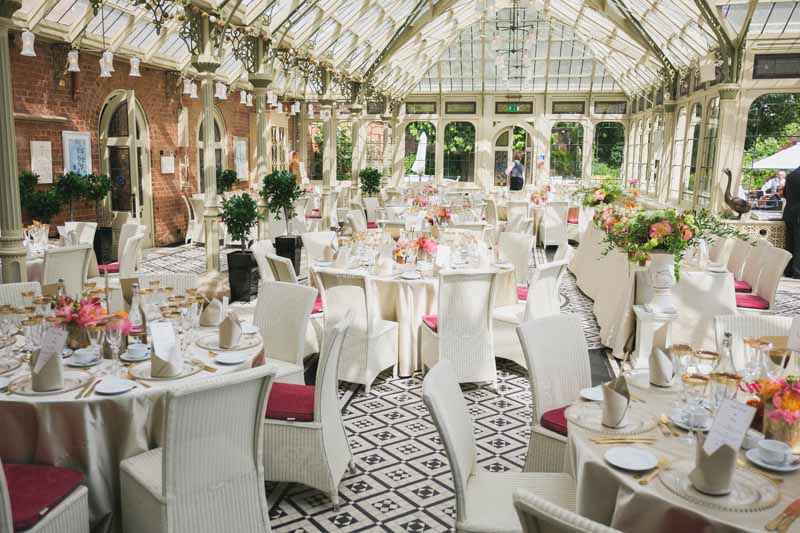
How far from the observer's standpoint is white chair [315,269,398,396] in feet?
16.6

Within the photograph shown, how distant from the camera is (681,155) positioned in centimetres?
1349

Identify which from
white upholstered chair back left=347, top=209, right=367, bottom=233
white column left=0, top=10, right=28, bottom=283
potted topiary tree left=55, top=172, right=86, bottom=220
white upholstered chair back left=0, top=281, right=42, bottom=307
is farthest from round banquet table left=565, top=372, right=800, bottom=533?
potted topiary tree left=55, top=172, right=86, bottom=220

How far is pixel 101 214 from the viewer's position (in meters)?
11.1

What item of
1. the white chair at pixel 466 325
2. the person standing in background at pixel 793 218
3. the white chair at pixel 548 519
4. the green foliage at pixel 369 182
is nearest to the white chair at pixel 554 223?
the person standing in background at pixel 793 218

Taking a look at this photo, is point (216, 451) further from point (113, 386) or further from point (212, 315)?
point (212, 315)

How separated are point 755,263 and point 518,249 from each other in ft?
7.40

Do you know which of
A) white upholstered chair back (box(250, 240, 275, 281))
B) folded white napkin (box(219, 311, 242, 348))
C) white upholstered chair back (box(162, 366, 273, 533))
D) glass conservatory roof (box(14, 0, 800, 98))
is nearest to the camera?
white upholstered chair back (box(162, 366, 273, 533))

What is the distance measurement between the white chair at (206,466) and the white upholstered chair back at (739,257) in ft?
18.8

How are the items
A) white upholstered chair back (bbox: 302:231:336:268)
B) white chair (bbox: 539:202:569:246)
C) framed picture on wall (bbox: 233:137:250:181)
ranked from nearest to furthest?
white upholstered chair back (bbox: 302:231:336:268)
white chair (bbox: 539:202:569:246)
framed picture on wall (bbox: 233:137:250:181)

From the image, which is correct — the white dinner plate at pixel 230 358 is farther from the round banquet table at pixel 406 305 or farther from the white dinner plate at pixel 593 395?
the round banquet table at pixel 406 305

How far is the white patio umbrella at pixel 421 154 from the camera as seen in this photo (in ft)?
74.0

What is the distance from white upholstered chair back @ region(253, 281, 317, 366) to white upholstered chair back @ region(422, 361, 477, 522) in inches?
63.9

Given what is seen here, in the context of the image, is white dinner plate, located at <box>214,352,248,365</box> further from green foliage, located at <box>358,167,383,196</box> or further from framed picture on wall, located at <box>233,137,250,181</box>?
green foliage, located at <box>358,167,383,196</box>

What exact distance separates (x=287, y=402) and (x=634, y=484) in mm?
1940
